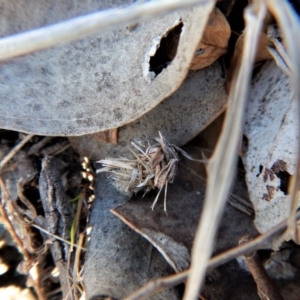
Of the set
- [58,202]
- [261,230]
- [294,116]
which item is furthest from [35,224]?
[294,116]

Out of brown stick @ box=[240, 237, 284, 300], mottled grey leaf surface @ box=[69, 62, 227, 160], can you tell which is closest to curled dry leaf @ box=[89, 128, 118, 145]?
mottled grey leaf surface @ box=[69, 62, 227, 160]

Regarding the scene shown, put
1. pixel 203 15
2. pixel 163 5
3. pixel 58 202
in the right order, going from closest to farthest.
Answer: pixel 163 5 < pixel 203 15 < pixel 58 202

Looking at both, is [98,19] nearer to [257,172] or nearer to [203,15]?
[203,15]

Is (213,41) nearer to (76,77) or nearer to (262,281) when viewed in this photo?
(76,77)

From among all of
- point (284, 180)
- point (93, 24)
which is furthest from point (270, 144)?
point (93, 24)

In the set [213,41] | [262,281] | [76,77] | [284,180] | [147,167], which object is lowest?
[262,281]

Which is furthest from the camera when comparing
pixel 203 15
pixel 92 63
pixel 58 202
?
pixel 58 202
